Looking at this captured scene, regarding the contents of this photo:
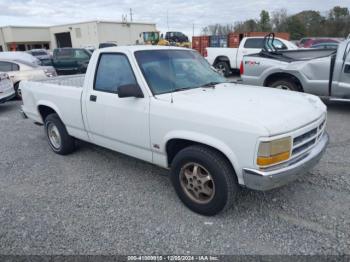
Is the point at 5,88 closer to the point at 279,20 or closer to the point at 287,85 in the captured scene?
the point at 287,85


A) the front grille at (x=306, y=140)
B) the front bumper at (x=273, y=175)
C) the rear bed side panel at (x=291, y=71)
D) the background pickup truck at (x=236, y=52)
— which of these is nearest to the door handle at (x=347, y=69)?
the rear bed side panel at (x=291, y=71)

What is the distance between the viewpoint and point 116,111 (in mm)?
3678

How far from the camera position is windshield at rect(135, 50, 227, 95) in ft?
11.5

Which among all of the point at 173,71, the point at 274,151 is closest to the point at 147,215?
the point at 274,151

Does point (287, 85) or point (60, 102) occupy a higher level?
point (60, 102)

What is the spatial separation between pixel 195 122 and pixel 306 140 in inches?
44.3

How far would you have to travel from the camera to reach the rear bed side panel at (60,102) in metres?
4.39

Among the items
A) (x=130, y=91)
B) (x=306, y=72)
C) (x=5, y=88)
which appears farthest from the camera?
(x=5, y=88)

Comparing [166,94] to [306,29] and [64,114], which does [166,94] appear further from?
[306,29]

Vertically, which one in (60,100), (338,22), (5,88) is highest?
(338,22)

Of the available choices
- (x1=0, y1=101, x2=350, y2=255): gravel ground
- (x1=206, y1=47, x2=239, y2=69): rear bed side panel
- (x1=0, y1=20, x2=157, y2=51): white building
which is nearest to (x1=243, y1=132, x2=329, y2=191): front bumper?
(x1=0, y1=101, x2=350, y2=255): gravel ground

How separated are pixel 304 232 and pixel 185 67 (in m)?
2.40

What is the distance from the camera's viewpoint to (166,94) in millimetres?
3393

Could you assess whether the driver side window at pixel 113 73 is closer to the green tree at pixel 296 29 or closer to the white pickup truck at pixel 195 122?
the white pickup truck at pixel 195 122
